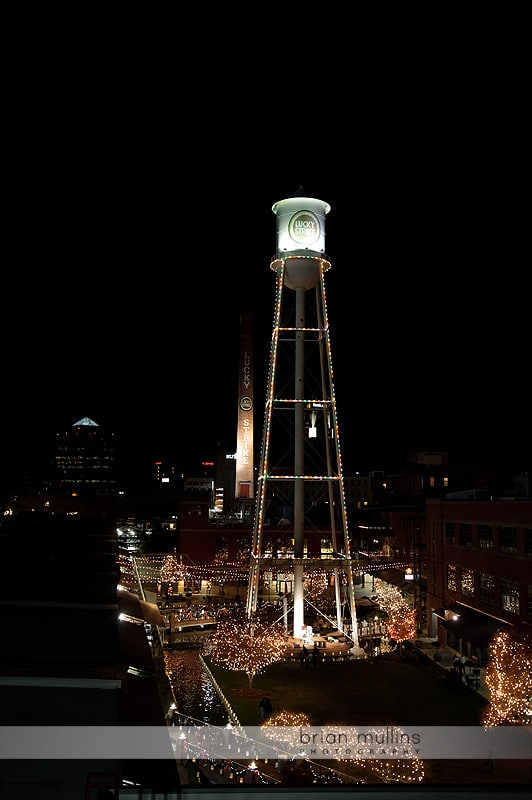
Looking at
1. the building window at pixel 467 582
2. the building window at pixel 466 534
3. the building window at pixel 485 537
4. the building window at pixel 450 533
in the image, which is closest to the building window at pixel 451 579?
the building window at pixel 467 582

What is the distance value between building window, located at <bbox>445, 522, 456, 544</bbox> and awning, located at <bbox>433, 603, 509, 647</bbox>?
318 centimetres

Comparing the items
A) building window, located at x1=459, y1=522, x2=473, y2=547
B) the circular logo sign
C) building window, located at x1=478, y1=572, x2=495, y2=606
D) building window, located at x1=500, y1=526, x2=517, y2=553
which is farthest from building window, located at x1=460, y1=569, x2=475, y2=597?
the circular logo sign

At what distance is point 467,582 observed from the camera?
29.6 metres

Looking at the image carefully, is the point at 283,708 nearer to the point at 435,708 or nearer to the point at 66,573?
the point at 435,708

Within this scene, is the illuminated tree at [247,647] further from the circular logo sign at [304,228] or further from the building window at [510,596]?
the circular logo sign at [304,228]

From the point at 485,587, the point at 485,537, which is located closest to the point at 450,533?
the point at 485,537

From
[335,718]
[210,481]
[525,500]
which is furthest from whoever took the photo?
[210,481]

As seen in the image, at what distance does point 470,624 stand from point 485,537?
3.75 metres

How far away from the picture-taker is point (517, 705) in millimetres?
16781

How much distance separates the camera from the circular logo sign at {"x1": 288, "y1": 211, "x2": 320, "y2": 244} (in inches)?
1362

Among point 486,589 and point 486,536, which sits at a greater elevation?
point 486,536

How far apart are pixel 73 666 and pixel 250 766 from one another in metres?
8.97

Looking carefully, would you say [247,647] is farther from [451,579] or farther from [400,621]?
[451,579]

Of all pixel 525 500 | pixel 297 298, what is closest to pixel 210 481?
pixel 297 298
